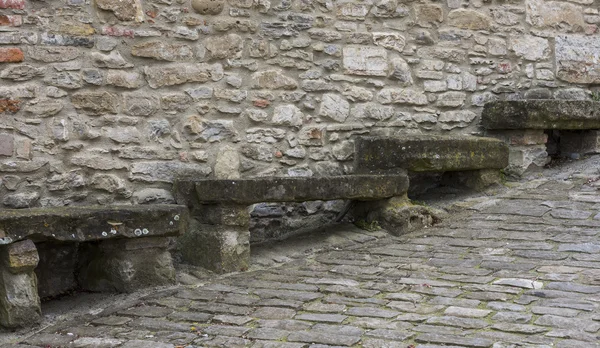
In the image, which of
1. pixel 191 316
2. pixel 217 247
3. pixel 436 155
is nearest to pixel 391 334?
pixel 191 316

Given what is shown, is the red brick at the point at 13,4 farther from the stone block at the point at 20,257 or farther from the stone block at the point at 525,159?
the stone block at the point at 525,159

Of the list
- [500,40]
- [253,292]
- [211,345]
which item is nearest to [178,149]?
[253,292]

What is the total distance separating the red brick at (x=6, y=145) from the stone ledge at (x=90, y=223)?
1.38 feet

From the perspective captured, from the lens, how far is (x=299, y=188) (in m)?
5.03

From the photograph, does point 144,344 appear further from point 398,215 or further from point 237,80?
Result: point 398,215

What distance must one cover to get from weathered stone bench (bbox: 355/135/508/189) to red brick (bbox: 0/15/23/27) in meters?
2.37

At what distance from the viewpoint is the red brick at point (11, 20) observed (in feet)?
14.7

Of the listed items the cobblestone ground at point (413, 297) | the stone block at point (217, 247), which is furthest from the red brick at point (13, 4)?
the cobblestone ground at point (413, 297)

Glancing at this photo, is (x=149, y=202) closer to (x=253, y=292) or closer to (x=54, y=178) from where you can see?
(x=54, y=178)

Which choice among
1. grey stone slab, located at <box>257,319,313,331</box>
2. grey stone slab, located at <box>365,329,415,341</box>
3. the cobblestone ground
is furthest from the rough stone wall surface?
grey stone slab, located at <box>365,329,415,341</box>

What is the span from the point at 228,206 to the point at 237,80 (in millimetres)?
889

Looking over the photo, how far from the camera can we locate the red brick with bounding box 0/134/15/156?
14.7 ft

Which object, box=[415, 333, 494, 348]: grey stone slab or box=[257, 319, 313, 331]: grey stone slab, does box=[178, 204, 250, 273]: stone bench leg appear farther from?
box=[415, 333, 494, 348]: grey stone slab

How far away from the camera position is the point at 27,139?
4.56 meters
